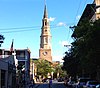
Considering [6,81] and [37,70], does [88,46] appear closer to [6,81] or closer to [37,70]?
[6,81]

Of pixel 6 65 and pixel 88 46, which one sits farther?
pixel 6 65

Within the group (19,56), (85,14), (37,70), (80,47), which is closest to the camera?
(80,47)

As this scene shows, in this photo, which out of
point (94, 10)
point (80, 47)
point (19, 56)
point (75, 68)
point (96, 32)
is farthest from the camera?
point (19, 56)

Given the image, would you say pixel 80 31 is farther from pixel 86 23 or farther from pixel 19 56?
A: pixel 19 56

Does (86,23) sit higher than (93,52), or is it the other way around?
(86,23)

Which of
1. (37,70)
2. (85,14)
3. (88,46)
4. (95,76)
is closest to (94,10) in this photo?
(85,14)

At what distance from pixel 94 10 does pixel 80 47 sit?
2499 centimetres

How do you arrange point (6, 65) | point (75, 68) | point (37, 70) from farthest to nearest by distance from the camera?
1. point (37, 70)
2. point (75, 68)
3. point (6, 65)

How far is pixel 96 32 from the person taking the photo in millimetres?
39312

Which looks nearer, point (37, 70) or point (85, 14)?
point (85, 14)

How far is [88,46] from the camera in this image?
41.7 meters

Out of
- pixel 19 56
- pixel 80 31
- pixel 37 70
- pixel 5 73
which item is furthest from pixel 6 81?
pixel 37 70

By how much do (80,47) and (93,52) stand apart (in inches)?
235

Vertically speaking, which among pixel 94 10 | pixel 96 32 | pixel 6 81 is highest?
pixel 94 10
